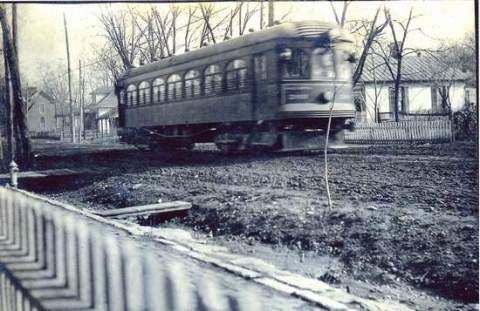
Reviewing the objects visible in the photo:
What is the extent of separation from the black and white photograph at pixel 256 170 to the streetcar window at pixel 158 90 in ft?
2.29

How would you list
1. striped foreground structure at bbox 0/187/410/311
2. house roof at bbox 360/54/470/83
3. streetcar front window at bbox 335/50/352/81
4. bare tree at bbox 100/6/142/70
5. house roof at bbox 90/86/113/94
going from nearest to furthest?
striped foreground structure at bbox 0/187/410/311, bare tree at bbox 100/6/142/70, streetcar front window at bbox 335/50/352/81, house roof at bbox 360/54/470/83, house roof at bbox 90/86/113/94

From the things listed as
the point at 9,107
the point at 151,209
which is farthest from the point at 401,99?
the point at 9,107

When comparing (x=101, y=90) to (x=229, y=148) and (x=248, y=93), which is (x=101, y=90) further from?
(x=248, y=93)

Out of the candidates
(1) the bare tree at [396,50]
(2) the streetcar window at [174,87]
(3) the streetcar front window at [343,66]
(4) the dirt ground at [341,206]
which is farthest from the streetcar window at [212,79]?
(1) the bare tree at [396,50]

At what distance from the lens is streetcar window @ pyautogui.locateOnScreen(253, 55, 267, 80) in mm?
4729

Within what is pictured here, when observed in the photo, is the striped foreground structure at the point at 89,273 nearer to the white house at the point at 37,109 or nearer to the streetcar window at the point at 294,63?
the white house at the point at 37,109

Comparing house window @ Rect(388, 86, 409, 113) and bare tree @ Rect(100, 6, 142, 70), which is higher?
bare tree @ Rect(100, 6, 142, 70)

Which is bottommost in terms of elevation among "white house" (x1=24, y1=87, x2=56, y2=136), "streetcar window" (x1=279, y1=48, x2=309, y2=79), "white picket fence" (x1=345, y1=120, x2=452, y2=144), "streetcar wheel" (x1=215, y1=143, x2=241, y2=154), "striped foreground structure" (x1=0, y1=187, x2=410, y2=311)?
"striped foreground structure" (x1=0, y1=187, x2=410, y2=311)

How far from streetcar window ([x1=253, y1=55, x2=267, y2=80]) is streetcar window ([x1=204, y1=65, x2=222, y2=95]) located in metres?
0.44

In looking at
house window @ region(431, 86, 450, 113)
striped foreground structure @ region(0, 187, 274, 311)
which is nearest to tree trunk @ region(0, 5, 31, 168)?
striped foreground structure @ region(0, 187, 274, 311)

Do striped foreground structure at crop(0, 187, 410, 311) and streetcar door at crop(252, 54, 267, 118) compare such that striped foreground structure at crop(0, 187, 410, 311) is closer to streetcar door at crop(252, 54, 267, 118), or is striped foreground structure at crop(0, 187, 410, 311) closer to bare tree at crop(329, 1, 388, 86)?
bare tree at crop(329, 1, 388, 86)

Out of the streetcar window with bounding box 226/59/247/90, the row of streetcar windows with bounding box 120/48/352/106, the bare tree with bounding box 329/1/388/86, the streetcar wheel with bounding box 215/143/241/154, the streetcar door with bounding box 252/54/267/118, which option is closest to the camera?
the bare tree with bounding box 329/1/388/86

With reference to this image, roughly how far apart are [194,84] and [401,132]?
2.16m

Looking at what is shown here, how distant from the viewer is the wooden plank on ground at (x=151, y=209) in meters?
3.37
